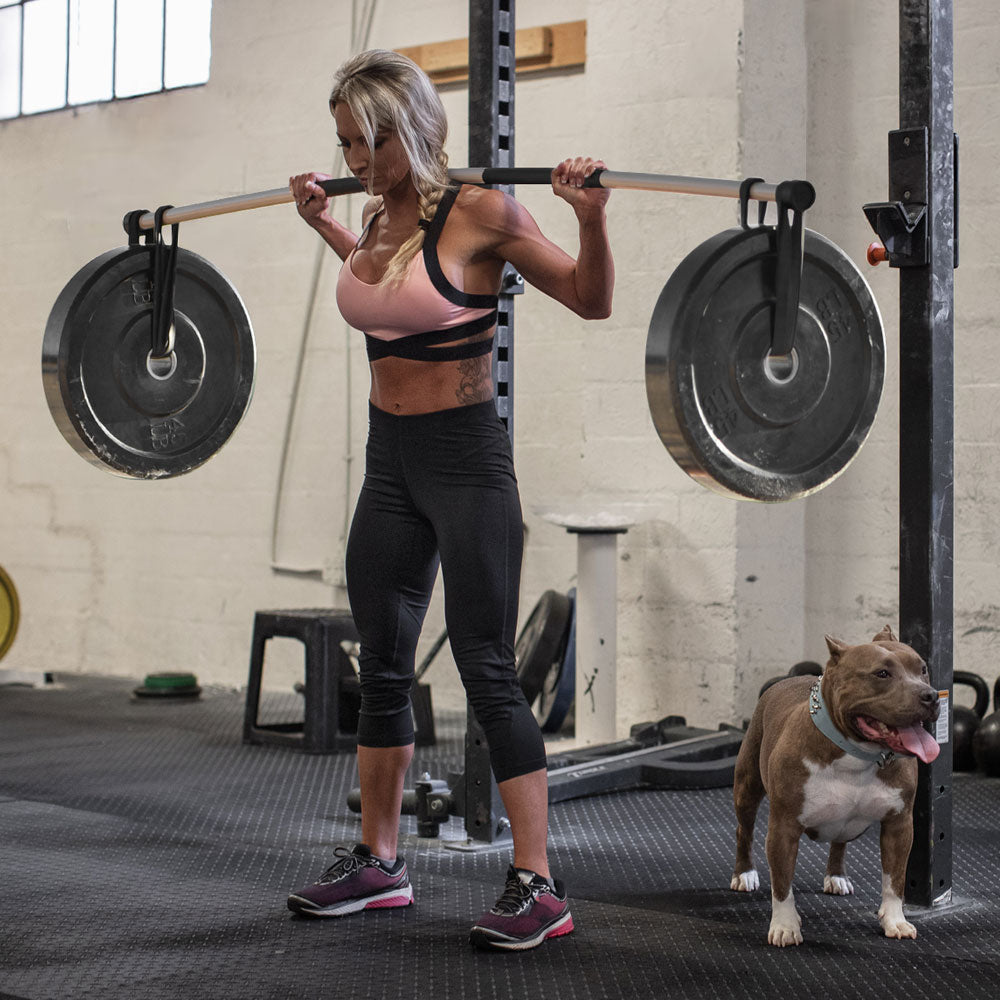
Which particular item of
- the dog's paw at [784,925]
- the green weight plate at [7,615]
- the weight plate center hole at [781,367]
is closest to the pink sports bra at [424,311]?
the weight plate center hole at [781,367]

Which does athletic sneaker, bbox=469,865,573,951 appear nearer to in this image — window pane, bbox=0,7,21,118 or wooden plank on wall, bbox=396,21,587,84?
wooden plank on wall, bbox=396,21,587,84

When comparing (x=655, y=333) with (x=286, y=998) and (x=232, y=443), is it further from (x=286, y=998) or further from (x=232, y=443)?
(x=232, y=443)

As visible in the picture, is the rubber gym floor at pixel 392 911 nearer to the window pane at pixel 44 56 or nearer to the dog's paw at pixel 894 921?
the dog's paw at pixel 894 921

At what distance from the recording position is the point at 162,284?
2691mm

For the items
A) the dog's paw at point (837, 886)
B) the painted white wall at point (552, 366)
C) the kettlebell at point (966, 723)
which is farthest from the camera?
the painted white wall at point (552, 366)

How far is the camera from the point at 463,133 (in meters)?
5.06

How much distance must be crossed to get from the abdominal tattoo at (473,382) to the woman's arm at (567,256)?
0.16m

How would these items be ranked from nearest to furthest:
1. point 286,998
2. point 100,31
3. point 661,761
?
point 286,998 < point 661,761 < point 100,31

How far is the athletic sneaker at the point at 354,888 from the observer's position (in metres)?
2.36

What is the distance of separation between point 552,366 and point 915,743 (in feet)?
9.34

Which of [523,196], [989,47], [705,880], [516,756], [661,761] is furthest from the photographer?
[523,196]

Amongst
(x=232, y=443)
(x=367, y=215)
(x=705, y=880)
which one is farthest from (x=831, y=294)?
(x=232, y=443)

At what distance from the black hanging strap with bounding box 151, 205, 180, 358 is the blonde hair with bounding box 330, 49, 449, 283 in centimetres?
61

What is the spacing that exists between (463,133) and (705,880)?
311 centimetres
